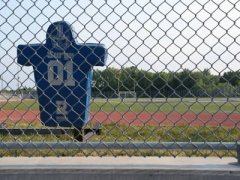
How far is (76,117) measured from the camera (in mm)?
4797

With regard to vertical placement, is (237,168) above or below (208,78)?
below

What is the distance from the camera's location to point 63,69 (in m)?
3.50

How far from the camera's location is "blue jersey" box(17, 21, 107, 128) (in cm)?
370

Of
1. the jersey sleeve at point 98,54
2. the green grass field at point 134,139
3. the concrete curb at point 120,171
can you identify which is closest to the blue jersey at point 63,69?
the jersey sleeve at point 98,54

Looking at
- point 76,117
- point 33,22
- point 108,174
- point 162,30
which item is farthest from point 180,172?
point 76,117

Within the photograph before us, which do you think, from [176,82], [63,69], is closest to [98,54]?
[63,69]

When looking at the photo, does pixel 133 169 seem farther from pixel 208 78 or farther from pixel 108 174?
pixel 208 78

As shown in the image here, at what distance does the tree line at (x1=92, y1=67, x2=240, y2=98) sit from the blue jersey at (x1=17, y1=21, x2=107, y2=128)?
2.55 feet

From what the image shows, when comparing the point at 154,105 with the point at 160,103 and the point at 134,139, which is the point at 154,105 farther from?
the point at 160,103

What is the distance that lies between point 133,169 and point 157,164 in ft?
0.63

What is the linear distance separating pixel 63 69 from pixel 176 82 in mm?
1112

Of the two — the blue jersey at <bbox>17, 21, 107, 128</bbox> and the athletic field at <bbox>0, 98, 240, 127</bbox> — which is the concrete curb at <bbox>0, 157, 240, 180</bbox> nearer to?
the athletic field at <bbox>0, 98, 240, 127</bbox>

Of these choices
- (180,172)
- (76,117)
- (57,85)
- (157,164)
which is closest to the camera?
(180,172)

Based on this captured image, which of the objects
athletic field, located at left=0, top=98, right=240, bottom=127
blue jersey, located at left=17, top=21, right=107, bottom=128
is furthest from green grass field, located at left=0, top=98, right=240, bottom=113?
blue jersey, located at left=17, top=21, right=107, bottom=128
